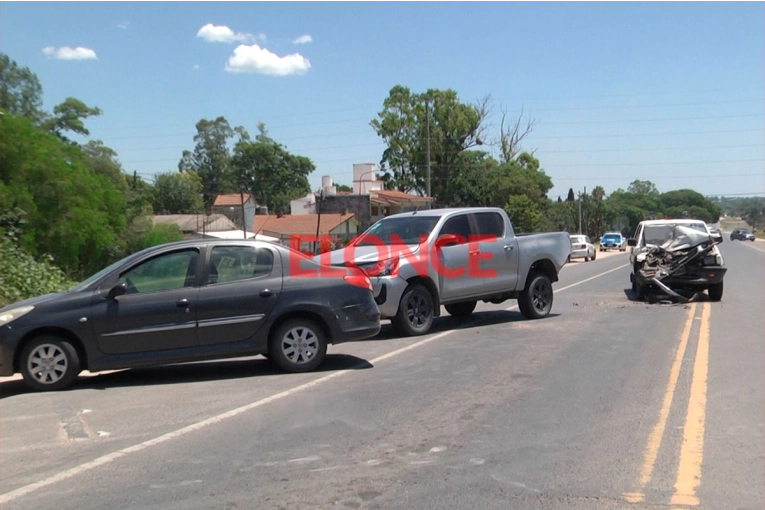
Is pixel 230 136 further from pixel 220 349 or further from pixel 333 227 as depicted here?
pixel 220 349

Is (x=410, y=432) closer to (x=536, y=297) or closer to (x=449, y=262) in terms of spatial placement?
(x=449, y=262)

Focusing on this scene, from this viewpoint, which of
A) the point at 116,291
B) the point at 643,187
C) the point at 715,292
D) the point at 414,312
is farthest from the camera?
the point at 643,187

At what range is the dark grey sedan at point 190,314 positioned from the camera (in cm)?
810

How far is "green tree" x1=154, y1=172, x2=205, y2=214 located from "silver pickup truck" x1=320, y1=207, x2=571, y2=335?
243 ft

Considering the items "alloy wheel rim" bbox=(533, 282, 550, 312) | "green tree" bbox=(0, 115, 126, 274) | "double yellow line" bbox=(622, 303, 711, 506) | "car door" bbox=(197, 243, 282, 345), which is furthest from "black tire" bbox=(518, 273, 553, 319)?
"green tree" bbox=(0, 115, 126, 274)

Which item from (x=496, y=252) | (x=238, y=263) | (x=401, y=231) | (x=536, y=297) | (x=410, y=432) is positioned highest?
(x=401, y=231)

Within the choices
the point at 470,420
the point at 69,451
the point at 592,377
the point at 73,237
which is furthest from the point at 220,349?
the point at 73,237

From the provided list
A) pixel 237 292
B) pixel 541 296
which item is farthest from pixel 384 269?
pixel 541 296

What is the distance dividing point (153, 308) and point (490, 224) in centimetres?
670

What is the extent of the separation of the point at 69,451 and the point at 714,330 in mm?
10543

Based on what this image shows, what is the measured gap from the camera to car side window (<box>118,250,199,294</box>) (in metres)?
8.47

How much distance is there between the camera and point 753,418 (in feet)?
23.2

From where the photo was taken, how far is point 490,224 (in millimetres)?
13320

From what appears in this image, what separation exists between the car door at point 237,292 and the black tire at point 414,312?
3.09 m
